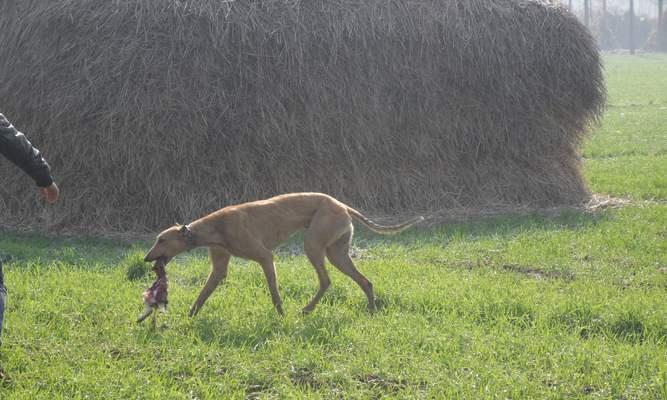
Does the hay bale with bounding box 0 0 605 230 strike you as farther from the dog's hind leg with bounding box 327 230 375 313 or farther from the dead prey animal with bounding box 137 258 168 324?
the dead prey animal with bounding box 137 258 168 324

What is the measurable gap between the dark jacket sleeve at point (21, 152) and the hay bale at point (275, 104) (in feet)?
17.7

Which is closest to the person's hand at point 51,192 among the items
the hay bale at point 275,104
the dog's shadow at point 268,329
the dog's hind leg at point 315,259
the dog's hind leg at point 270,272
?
the dog's shadow at point 268,329

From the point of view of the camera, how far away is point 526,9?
13578mm

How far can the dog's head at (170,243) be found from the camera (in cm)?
677

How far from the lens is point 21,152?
17.3 ft

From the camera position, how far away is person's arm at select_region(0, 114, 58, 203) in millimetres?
5168

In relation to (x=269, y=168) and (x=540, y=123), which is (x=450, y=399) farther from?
(x=540, y=123)

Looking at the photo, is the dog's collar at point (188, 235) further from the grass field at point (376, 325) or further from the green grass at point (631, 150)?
the green grass at point (631, 150)

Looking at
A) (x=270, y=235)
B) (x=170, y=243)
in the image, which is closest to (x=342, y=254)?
(x=270, y=235)

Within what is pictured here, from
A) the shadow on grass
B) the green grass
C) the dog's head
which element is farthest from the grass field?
the green grass

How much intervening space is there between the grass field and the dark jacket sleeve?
4.39 ft

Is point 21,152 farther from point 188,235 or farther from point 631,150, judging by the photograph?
point 631,150

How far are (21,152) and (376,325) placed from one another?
300 centimetres

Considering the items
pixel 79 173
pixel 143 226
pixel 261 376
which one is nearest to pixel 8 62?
pixel 79 173
